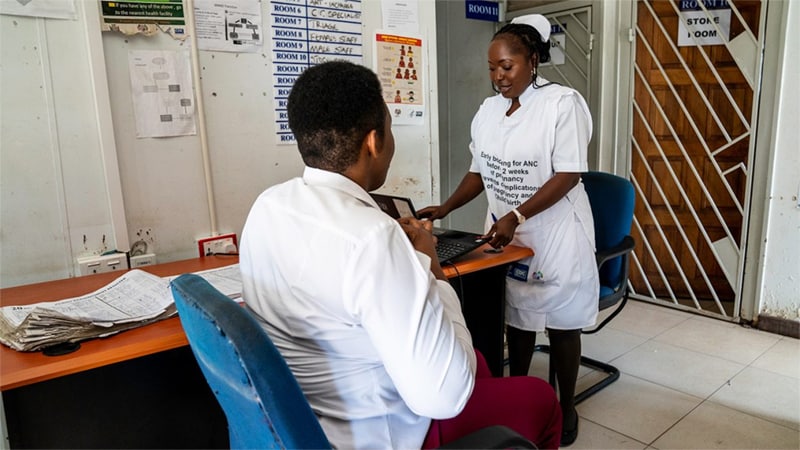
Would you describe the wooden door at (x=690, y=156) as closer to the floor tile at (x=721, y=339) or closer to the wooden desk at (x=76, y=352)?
the floor tile at (x=721, y=339)

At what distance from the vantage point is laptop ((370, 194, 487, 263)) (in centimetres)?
157

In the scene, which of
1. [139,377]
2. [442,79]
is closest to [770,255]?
[442,79]

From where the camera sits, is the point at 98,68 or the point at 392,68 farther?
the point at 392,68

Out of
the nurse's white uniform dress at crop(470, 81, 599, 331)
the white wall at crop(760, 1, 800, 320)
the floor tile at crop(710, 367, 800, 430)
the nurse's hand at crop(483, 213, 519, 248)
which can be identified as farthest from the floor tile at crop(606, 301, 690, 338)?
the nurse's hand at crop(483, 213, 519, 248)

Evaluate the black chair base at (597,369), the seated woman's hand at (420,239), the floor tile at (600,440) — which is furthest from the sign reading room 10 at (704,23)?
the seated woman's hand at (420,239)

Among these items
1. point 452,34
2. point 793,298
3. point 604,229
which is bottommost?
point 793,298

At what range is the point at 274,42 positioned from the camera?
1.88 m

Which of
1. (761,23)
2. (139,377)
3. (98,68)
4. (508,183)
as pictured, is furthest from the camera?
(761,23)

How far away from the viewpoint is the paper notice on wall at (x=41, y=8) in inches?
55.3

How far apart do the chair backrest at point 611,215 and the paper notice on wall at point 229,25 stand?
4.54 ft

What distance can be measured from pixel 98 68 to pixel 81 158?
259mm

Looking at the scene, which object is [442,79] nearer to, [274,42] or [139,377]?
[274,42]

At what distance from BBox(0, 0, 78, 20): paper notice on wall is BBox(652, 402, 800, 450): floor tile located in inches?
89.9

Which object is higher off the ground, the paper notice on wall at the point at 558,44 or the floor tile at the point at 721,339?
the paper notice on wall at the point at 558,44
